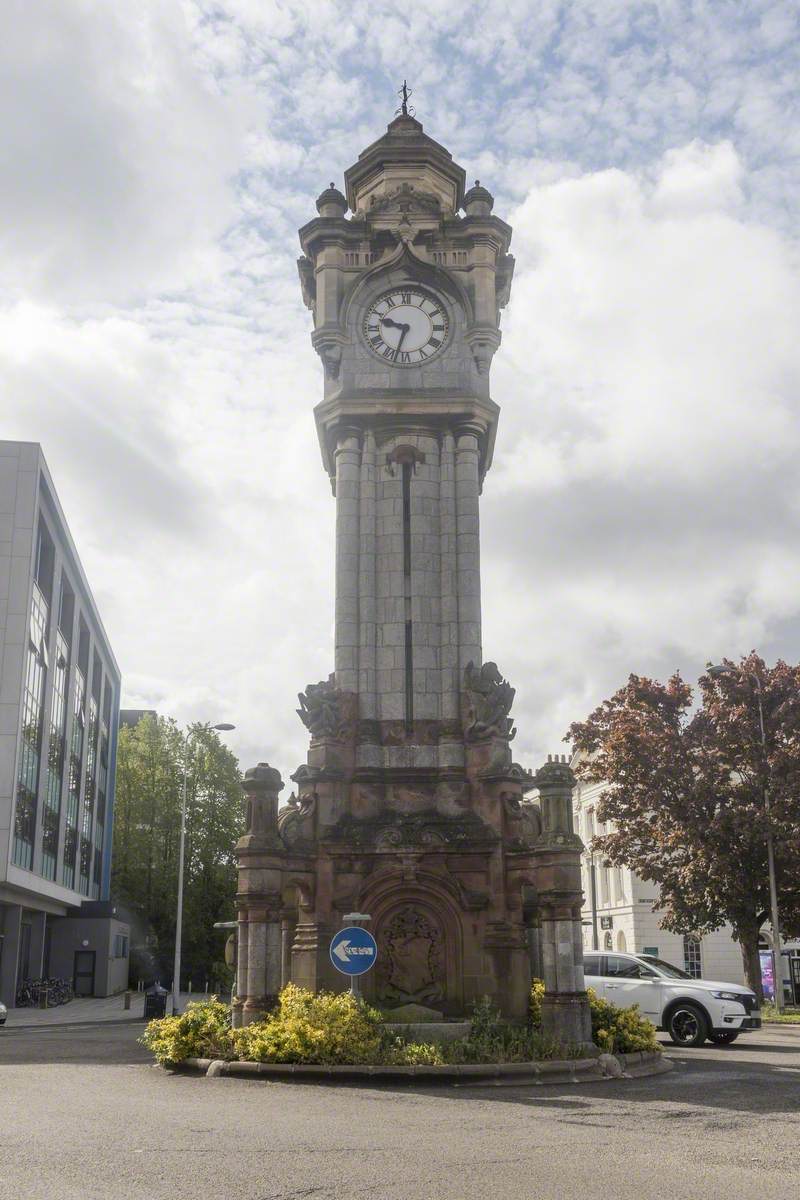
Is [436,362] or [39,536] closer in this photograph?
[436,362]

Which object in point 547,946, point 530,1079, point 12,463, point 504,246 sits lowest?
point 530,1079

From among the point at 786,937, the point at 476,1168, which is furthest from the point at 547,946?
the point at 786,937

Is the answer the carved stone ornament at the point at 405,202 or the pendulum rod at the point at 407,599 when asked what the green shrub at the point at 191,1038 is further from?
the carved stone ornament at the point at 405,202

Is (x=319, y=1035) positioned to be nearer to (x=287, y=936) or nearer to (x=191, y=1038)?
(x=191, y=1038)

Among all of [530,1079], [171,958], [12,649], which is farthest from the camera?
[171,958]

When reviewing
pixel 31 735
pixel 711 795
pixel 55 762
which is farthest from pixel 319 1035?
pixel 55 762

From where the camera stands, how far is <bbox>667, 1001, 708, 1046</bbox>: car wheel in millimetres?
23719

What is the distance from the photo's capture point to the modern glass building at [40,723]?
152ft

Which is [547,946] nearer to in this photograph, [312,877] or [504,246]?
[312,877]

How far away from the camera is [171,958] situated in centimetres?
6931

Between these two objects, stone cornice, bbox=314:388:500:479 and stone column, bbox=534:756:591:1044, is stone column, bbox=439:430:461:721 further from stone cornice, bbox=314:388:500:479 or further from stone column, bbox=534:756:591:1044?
stone column, bbox=534:756:591:1044

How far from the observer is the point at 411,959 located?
68.6 feet

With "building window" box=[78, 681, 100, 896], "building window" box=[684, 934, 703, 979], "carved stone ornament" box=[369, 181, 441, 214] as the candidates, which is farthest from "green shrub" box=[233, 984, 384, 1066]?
"building window" box=[78, 681, 100, 896]

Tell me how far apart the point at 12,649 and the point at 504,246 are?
91.8ft
